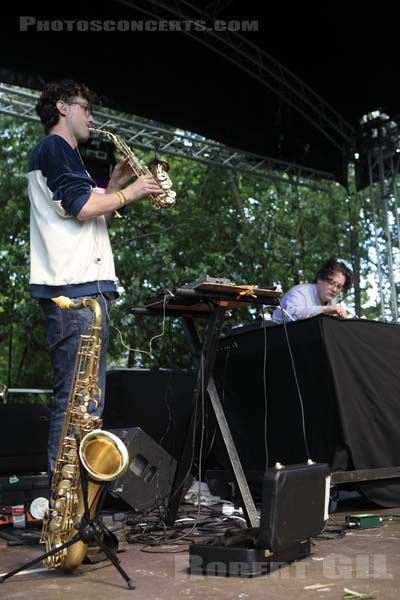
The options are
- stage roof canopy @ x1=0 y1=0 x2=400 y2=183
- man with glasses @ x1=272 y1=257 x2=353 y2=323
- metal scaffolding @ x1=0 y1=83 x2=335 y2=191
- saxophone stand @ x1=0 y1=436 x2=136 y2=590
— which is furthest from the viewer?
metal scaffolding @ x1=0 y1=83 x2=335 y2=191

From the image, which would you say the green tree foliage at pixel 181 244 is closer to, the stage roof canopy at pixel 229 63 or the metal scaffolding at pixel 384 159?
the metal scaffolding at pixel 384 159

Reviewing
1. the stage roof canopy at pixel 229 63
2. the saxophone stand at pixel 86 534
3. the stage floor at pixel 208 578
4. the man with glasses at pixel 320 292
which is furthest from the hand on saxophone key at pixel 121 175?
the stage roof canopy at pixel 229 63

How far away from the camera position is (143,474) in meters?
3.60

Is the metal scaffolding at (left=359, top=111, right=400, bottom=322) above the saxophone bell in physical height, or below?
above

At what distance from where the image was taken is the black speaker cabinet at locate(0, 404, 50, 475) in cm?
373

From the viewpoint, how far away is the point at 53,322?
271cm

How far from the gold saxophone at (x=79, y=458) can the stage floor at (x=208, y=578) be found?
0.11 m

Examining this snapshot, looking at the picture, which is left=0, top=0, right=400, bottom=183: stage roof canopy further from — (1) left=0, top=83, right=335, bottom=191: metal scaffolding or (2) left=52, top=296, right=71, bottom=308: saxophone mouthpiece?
(2) left=52, top=296, right=71, bottom=308: saxophone mouthpiece

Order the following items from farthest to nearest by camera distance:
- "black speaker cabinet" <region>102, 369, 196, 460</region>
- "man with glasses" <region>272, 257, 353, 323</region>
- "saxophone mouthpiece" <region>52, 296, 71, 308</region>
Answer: "man with glasses" <region>272, 257, 353, 323</region>
"black speaker cabinet" <region>102, 369, 196, 460</region>
"saxophone mouthpiece" <region>52, 296, 71, 308</region>

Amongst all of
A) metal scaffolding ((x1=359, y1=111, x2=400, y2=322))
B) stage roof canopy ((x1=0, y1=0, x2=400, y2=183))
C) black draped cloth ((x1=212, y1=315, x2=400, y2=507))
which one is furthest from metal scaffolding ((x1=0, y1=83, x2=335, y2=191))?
black draped cloth ((x1=212, y1=315, x2=400, y2=507))

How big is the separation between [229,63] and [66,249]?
541 cm

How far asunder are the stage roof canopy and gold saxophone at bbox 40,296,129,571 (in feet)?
15.7

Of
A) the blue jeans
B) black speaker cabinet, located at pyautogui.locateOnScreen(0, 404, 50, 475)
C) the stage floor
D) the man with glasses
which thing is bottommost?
the stage floor

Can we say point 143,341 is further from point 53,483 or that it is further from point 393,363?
point 53,483
